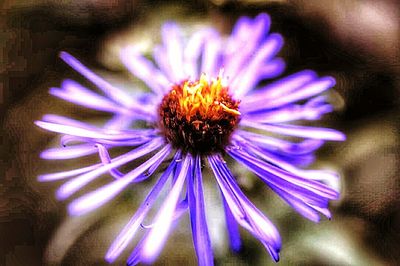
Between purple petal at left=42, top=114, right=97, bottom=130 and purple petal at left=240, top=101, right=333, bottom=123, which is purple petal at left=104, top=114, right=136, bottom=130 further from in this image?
purple petal at left=240, top=101, right=333, bottom=123

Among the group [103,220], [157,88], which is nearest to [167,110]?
[157,88]

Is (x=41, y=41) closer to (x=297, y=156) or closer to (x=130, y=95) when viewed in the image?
(x=130, y=95)

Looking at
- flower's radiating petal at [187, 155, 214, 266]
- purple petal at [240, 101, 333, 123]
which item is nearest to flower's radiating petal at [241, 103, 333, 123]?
purple petal at [240, 101, 333, 123]

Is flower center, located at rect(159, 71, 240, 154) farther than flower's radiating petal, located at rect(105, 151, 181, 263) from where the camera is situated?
Yes

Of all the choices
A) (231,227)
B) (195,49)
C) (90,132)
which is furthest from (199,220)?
(195,49)

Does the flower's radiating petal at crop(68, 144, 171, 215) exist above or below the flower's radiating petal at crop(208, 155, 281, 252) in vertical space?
above

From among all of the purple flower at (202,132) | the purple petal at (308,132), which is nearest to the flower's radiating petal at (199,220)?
the purple flower at (202,132)

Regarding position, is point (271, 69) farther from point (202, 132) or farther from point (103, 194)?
point (103, 194)

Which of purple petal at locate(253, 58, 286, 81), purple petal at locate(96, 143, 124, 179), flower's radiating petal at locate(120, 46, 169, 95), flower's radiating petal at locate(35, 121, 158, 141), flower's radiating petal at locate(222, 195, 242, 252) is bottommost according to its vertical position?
flower's radiating petal at locate(222, 195, 242, 252)

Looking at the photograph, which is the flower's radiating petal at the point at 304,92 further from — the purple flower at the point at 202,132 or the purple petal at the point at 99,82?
the purple petal at the point at 99,82
